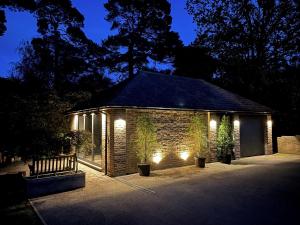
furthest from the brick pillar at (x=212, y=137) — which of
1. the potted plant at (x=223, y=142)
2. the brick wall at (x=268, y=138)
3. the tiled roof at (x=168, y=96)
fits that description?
the brick wall at (x=268, y=138)

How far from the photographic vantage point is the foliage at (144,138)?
9.85 metres

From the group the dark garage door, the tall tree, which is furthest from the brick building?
the tall tree

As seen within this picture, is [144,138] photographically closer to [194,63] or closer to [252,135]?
[252,135]

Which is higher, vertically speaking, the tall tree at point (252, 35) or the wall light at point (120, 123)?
the tall tree at point (252, 35)

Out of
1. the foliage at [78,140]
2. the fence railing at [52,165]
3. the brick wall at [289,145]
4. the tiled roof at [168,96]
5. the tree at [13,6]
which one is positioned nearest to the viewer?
the fence railing at [52,165]

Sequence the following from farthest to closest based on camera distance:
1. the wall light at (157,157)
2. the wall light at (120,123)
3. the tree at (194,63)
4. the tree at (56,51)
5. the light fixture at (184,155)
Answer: the tree at (194,63) → the tree at (56,51) → the light fixture at (184,155) → the wall light at (157,157) → the wall light at (120,123)

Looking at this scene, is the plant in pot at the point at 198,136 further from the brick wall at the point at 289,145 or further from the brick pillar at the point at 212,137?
the brick wall at the point at 289,145

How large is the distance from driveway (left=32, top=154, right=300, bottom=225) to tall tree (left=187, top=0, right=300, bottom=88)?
15030 millimetres

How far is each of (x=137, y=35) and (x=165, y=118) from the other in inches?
703

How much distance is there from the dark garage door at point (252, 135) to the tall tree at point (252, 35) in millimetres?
8082

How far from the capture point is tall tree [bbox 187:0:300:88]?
20234 mm

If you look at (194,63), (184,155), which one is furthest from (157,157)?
(194,63)

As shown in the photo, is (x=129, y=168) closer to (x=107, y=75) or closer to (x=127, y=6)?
(x=107, y=75)

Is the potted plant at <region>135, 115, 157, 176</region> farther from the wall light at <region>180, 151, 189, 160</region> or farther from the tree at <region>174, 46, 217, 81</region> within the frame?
the tree at <region>174, 46, 217, 81</region>
